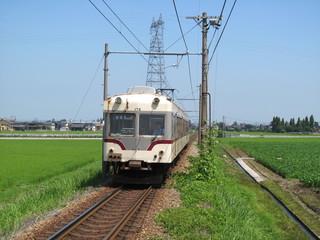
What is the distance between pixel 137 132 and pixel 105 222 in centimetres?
482

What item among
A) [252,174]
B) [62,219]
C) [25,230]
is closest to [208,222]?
[62,219]

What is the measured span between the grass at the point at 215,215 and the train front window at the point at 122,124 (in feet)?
8.35

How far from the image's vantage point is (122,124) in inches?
508

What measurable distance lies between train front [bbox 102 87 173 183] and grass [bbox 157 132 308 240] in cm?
146

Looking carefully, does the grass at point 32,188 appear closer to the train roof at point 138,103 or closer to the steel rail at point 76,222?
the steel rail at point 76,222

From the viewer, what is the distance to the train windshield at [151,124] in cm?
1278

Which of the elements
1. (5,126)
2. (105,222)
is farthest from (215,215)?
(5,126)

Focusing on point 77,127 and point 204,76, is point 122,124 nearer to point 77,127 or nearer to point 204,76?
point 204,76

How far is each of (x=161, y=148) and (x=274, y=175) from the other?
498 inches

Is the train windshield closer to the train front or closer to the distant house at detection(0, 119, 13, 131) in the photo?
the train front

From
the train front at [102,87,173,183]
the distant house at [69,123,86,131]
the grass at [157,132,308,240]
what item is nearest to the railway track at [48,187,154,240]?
the grass at [157,132,308,240]

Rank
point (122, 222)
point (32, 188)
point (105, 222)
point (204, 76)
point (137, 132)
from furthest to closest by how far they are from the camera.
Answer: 1. point (204, 76)
2. point (32, 188)
3. point (137, 132)
4. point (105, 222)
5. point (122, 222)

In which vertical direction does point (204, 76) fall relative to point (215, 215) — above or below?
above

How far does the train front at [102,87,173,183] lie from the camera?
41.5 feet
